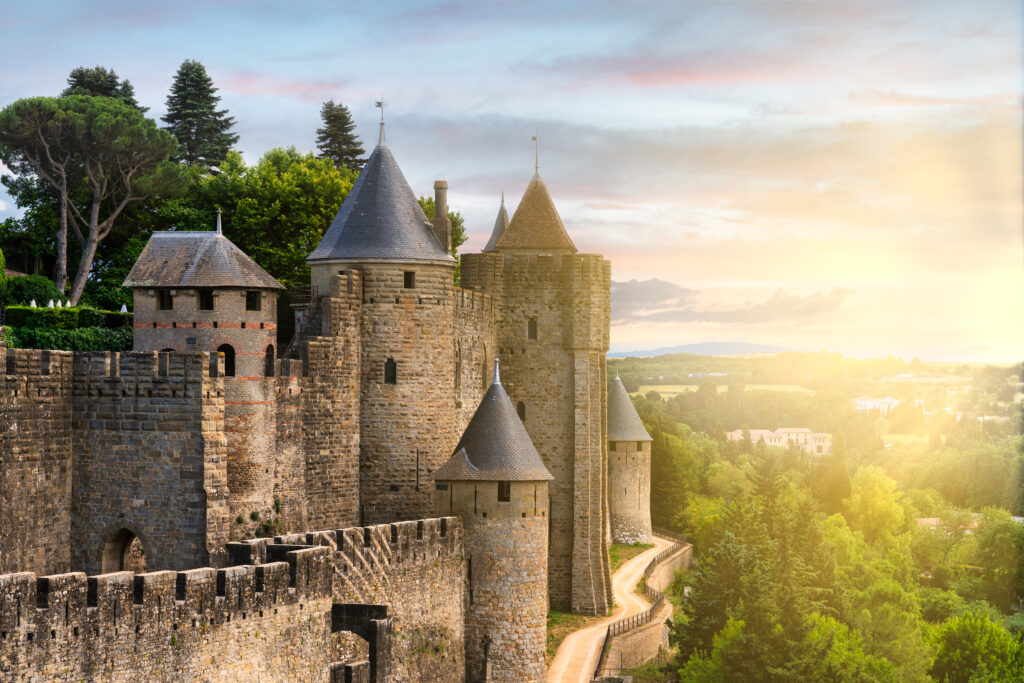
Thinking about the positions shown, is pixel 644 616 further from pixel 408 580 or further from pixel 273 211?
pixel 273 211

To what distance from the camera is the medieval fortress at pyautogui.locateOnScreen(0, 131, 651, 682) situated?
1153 inches

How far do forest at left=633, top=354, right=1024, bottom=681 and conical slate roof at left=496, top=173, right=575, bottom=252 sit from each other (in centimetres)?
1425

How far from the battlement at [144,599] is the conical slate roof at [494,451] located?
427 inches

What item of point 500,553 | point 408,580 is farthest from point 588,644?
point 408,580

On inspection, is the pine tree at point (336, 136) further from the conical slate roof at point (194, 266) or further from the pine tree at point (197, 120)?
the conical slate roof at point (194, 266)

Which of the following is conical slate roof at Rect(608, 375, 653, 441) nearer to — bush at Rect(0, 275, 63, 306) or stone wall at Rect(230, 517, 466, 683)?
bush at Rect(0, 275, 63, 306)

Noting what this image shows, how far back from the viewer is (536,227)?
175 ft

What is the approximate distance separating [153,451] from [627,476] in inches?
1681

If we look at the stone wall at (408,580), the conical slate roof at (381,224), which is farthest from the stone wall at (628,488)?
the stone wall at (408,580)

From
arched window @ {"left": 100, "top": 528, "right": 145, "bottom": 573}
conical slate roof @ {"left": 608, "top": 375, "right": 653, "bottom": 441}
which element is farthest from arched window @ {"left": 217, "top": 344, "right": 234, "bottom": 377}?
conical slate roof @ {"left": 608, "top": 375, "right": 653, "bottom": 441}

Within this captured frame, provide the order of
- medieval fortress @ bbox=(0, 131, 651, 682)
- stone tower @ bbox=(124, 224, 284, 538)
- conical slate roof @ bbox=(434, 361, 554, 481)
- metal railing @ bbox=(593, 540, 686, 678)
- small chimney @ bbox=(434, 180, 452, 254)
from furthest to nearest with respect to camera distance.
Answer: metal railing @ bbox=(593, 540, 686, 678) < small chimney @ bbox=(434, 180, 452, 254) < conical slate roof @ bbox=(434, 361, 554, 481) < stone tower @ bbox=(124, 224, 284, 538) < medieval fortress @ bbox=(0, 131, 651, 682)

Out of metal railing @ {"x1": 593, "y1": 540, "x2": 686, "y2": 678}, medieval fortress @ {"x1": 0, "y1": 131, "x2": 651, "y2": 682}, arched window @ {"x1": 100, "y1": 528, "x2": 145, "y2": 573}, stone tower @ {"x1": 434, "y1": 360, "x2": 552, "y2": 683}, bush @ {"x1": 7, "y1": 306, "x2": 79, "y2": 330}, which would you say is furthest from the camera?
bush @ {"x1": 7, "y1": 306, "x2": 79, "y2": 330}

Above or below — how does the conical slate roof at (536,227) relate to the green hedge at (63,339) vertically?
above

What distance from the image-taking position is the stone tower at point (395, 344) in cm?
4350
